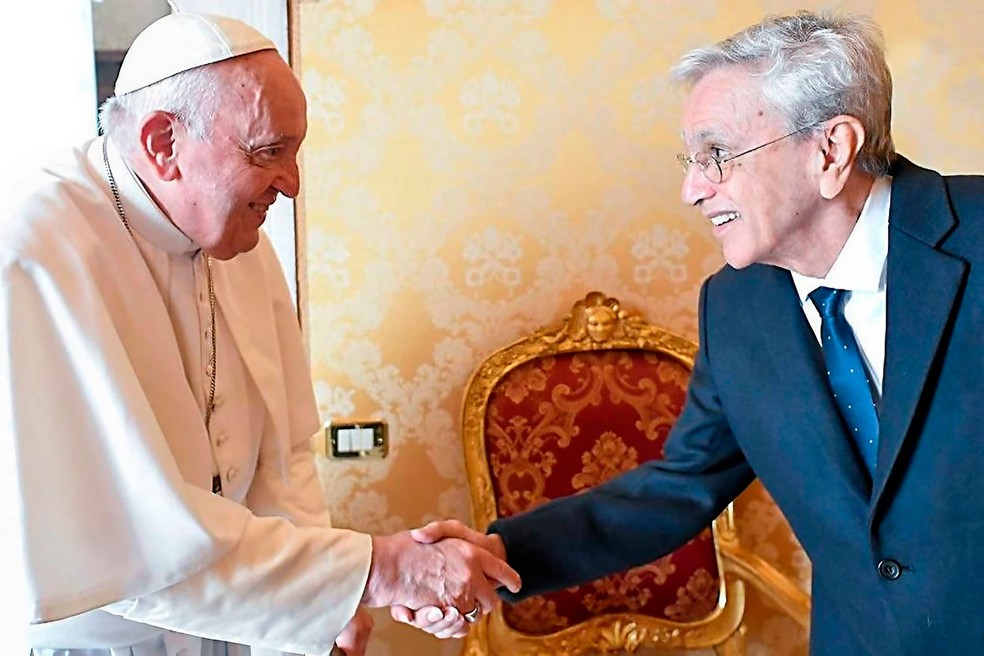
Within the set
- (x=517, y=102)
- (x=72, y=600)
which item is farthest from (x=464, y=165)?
(x=72, y=600)

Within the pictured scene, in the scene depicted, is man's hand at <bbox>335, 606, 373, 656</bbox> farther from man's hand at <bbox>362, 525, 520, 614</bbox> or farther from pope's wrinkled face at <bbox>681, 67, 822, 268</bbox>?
pope's wrinkled face at <bbox>681, 67, 822, 268</bbox>

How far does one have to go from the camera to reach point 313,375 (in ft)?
8.50

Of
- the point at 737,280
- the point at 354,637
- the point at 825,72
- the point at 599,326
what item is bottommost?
the point at 354,637

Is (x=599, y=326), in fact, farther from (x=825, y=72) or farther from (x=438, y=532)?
(x=825, y=72)

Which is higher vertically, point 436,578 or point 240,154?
point 240,154

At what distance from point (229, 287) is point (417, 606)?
615 mm

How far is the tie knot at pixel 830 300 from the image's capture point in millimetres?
1702

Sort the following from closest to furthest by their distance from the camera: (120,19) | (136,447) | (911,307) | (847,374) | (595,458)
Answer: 1. (136,447)
2. (911,307)
3. (847,374)
4. (120,19)
5. (595,458)

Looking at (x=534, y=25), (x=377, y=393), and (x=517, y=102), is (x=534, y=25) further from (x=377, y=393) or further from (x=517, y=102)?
(x=377, y=393)

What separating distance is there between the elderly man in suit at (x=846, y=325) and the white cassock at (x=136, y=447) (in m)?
0.29

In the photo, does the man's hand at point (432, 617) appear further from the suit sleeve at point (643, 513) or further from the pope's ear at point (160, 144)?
the pope's ear at point (160, 144)

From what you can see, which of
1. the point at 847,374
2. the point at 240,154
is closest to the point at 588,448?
the point at 847,374

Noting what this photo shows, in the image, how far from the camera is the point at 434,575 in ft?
5.87

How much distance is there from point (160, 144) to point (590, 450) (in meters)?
1.30
